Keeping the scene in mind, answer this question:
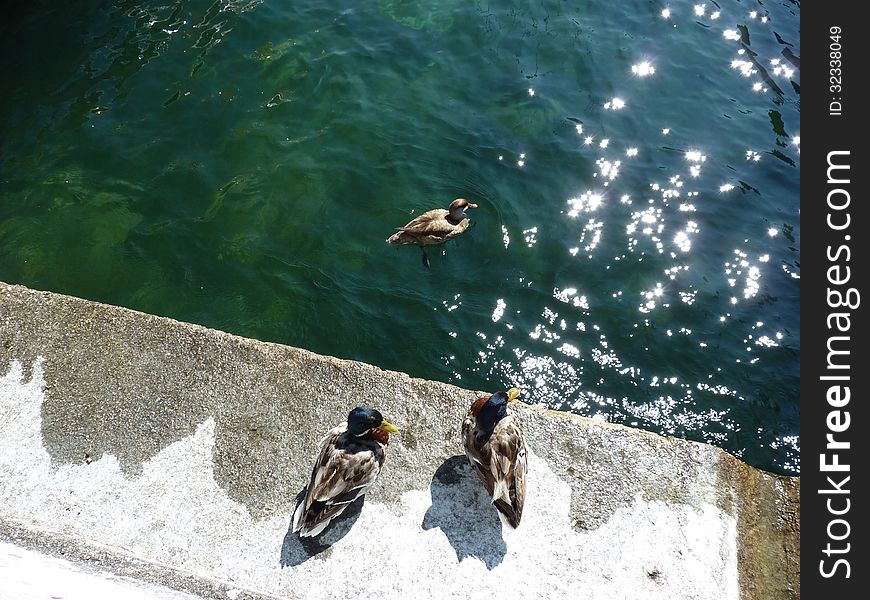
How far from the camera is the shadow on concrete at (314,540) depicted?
466cm

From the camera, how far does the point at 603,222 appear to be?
8.65 m

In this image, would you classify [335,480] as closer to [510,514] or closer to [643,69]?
[510,514]

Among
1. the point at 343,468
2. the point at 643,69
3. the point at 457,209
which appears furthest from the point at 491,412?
the point at 643,69

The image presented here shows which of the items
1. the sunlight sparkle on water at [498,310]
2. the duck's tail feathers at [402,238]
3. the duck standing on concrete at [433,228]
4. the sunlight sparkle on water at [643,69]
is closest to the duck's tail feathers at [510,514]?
the sunlight sparkle on water at [498,310]

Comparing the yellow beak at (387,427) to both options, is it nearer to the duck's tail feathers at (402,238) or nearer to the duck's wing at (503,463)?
the duck's wing at (503,463)

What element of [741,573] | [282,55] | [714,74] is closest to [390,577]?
[741,573]

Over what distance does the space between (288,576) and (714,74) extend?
1092 centimetres

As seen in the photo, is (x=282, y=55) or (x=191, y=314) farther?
(x=282, y=55)

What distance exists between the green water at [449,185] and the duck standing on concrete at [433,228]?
205 millimetres

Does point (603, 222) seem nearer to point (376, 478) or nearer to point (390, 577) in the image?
point (376, 478)

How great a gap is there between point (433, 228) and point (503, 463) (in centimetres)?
387

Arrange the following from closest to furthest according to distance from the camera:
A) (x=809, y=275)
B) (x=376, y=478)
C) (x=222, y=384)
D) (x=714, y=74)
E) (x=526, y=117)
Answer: (x=376, y=478)
(x=222, y=384)
(x=809, y=275)
(x=526, y=117)
(x=714, y=74)

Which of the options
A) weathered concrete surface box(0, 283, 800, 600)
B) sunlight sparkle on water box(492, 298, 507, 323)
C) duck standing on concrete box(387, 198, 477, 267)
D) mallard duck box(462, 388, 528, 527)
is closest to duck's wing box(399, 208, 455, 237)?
duck standing on concrete box(387, 198, 477, 267)

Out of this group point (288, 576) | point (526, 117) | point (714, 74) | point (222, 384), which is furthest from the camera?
point (714, 74)
